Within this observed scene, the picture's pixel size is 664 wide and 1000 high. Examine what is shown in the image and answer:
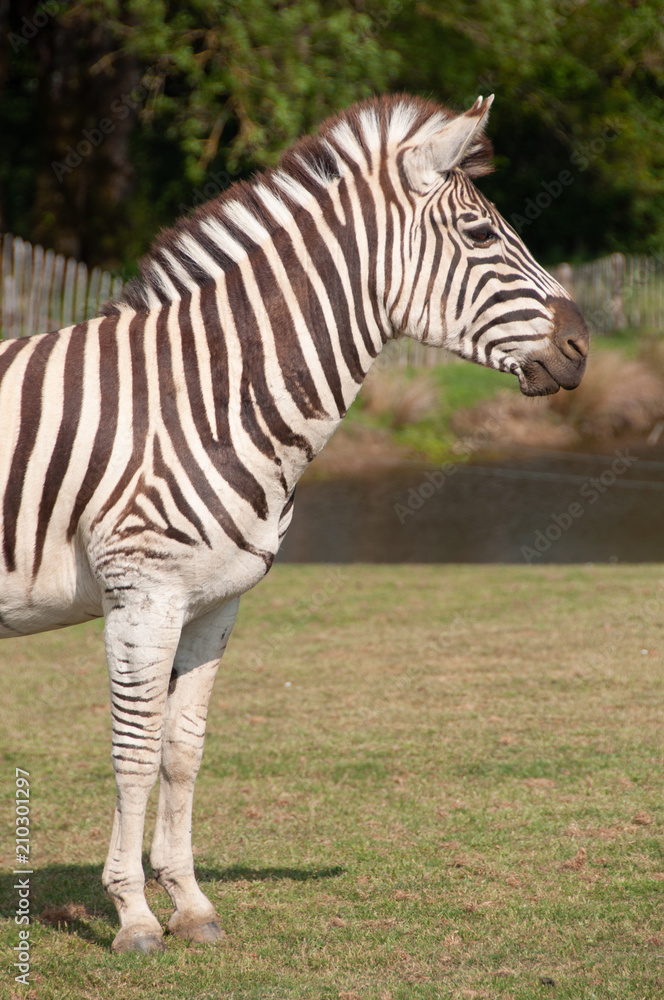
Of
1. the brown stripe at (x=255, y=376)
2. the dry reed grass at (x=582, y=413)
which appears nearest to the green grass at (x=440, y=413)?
the dry reed grass at (x=582, y=413)

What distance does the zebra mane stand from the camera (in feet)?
12.8

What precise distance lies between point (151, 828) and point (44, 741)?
1366mm

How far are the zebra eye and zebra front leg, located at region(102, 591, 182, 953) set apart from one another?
71.5 inches

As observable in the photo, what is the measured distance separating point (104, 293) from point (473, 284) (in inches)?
548

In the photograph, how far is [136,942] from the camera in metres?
3.80

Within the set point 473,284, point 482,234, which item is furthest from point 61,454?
point 482,234

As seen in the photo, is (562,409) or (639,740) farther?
(562,409)

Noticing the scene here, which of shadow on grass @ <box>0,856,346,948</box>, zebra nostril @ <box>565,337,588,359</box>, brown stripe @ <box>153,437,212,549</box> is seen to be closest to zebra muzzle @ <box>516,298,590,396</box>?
zebra nostril @ <box>565,337,588,359</box>

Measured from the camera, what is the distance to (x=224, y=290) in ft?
12.9

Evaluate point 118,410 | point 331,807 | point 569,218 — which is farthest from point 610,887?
point 569,218

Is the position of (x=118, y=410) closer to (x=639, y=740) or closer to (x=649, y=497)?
(x=639, y=740)

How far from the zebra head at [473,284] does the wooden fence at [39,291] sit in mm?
12888

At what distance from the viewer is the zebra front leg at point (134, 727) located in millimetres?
3641

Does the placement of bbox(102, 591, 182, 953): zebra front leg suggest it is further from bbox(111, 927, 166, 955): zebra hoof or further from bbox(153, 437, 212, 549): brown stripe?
bbox(153, 437, 212, 549): brown stripe
